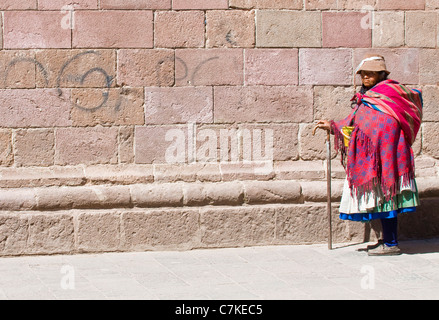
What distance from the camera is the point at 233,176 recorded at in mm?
7188

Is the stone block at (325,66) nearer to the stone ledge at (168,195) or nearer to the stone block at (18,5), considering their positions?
the stone ledge at (168,195)

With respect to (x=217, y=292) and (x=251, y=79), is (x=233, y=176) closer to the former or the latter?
(x=251, y=79)

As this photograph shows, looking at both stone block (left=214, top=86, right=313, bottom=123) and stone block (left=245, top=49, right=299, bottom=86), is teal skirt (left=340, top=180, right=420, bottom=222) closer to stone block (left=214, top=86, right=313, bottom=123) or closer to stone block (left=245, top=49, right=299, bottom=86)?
stone block (left=214, top=86, right=313, bottom=123)

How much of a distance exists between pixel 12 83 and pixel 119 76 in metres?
0.95

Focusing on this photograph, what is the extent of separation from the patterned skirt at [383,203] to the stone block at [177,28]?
6.71 feet

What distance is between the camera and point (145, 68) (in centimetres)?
712

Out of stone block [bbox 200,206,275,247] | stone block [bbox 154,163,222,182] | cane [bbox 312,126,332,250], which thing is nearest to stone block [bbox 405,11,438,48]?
cane [bbox 312,126,332,250]

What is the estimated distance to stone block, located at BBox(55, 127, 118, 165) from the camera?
23.2 ft

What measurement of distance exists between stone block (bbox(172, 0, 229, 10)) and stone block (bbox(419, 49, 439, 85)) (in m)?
1.94

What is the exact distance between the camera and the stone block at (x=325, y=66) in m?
7.31

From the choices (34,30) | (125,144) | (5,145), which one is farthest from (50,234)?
(34,30)

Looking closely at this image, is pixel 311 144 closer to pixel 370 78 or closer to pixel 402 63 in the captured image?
pixel 370 78

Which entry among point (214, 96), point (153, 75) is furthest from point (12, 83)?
point (214, 96)

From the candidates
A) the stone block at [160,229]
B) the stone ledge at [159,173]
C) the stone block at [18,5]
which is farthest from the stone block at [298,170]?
the stone block at [18,5]
